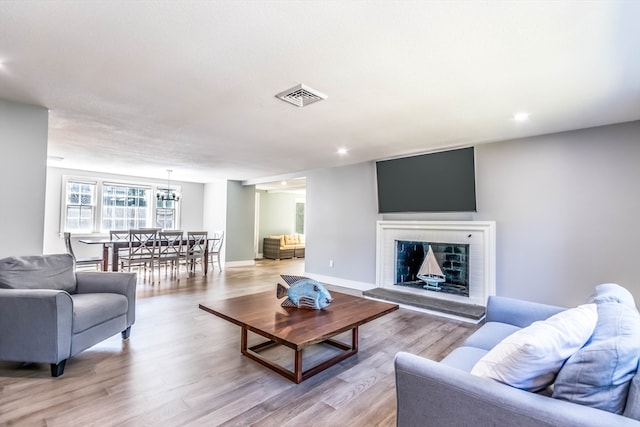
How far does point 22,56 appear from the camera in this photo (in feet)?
6.89

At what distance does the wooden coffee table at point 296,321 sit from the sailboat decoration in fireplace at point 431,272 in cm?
188

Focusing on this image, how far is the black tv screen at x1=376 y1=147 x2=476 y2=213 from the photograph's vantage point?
14.2 feet

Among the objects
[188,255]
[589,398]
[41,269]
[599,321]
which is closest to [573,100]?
[599,321]

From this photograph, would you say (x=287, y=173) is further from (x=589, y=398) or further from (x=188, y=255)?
(x=589, y=398)

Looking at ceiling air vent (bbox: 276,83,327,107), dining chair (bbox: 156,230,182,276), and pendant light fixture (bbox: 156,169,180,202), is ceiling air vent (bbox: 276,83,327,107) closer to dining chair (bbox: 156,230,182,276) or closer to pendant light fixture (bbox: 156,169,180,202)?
dining chair (bbox: 156,230,182,276)

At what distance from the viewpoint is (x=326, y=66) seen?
7.14 feet

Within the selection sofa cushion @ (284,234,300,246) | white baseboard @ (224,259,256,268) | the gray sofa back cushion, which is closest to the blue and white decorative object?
the gray sofa back cushion

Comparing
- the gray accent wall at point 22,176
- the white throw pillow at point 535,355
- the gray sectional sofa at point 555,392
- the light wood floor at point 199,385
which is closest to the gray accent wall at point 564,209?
the light wood floor at point 199,385

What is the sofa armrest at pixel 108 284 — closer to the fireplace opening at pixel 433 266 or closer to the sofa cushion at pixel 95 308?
the sofa cushion at pixel 95 308

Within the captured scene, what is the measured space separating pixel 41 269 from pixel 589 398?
147 inches

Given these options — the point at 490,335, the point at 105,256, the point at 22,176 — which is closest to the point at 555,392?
the point at 490,335

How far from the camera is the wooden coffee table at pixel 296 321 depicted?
7.10ft

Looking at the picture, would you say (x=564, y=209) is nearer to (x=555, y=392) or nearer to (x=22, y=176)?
(x=555, y=392)

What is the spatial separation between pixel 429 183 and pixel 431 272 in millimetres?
1302
